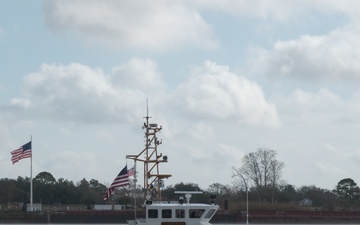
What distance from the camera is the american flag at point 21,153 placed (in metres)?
82.3

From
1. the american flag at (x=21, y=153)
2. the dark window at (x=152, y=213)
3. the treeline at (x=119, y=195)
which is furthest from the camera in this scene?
the treeline at (x=119, y=195)

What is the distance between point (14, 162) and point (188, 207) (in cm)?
3409

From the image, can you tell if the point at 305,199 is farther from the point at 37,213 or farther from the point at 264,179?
the point at 37,213

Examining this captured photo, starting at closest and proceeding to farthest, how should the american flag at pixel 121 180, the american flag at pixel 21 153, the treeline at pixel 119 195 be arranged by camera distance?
the american flag at pixel 121 180
the american flag at pixel 21 153
the treeline at pixel 119 195

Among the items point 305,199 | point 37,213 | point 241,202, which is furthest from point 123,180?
point 305,199

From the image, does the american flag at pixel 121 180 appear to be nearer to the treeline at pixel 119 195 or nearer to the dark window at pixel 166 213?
the dark window at pixel 166 213

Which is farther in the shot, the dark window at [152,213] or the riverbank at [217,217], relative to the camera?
the riverbank at [217,217]

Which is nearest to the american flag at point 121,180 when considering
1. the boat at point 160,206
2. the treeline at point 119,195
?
the boat at point 160,206

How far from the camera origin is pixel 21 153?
8356cm

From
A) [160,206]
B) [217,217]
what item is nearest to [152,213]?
[160,206]

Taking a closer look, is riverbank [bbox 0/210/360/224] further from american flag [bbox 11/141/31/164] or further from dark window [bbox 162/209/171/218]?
dark window [bbox 162/209/171/218]

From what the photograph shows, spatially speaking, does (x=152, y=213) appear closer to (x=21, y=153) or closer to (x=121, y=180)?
(x=121, y=180)

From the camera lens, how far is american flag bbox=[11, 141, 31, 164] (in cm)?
8231

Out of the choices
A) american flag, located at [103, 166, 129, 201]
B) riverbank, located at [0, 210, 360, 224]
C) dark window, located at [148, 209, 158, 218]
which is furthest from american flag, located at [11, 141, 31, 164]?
dark window, located at [148, 209, 158, 218]
